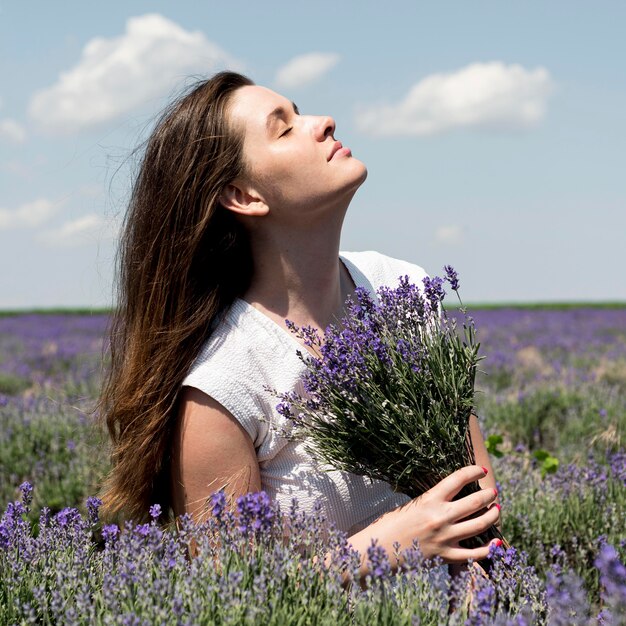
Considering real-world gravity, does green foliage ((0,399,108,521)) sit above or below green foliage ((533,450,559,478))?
above

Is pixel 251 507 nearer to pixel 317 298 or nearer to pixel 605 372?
pixel 317 298

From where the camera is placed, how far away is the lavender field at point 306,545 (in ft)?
5.81

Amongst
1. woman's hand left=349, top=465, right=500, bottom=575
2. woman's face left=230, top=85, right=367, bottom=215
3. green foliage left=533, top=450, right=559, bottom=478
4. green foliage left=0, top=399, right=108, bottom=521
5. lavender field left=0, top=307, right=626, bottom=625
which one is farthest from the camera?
green foliage left=0, top=399, right=108, bottom=521

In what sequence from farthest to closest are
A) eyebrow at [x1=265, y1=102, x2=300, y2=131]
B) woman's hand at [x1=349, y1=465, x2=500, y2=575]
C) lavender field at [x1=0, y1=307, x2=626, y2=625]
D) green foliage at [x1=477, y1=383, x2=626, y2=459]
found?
1. green foliage at [x1=477, y1=383, x2=626, y2=459]
2. eyebrow at [x1=265, y1=102, x2=300, y2=131]
3. woman's hand at [x1=349, y1=465, x2=500, y2=575]
4. lavender field at [x1=0, y1=307, x2=626, y2=625]

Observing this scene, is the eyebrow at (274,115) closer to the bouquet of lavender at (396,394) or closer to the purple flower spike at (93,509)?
the bouquet of lavender at (396,394)

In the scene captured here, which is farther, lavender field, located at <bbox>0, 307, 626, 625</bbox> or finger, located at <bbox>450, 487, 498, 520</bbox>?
finger, located at <bbox>450, 487, 498, 520</bbox>

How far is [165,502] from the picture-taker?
2.87 meters

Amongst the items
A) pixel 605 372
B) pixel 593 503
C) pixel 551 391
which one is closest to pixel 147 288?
pixel 593 503

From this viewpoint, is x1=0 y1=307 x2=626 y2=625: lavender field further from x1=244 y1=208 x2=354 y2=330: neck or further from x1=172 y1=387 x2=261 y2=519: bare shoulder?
x1=244 y1=208 x2=354 y2=330: neck

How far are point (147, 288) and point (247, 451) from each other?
721 mm

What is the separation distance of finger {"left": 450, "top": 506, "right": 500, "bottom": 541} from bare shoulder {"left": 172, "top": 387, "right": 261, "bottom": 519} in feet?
2.11

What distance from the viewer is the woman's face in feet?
8.05

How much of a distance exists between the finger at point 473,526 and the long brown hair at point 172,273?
97 cm

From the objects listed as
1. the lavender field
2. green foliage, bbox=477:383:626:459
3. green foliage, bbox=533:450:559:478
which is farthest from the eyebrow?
green foliage, bbox=477:383:626:459
